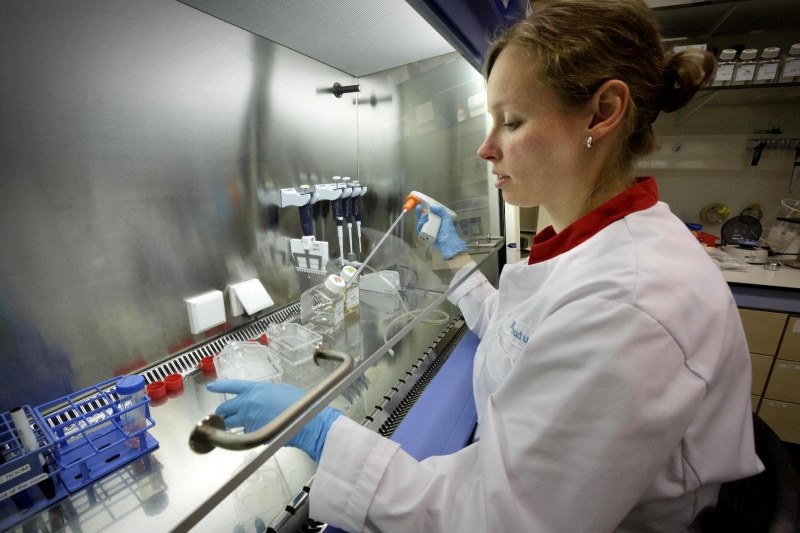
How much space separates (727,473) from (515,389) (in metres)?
0.38

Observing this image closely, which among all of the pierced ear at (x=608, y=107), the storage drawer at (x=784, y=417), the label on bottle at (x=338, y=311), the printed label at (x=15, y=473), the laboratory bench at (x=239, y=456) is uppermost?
the pierced ear at (x=608, y=107)

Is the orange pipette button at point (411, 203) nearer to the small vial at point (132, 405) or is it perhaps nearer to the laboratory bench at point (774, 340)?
the small vial at point (132, 405)

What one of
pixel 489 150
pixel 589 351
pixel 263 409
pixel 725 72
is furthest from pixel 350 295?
pixel 725 72

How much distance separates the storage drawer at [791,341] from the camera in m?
1.99

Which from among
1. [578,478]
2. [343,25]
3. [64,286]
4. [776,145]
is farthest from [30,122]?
[776,145]

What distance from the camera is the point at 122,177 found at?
0.84 m

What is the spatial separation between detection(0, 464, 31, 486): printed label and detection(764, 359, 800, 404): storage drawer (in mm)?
3109

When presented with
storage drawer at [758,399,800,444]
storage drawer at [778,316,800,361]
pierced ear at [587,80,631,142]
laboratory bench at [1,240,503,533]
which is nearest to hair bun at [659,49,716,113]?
pierced ear at [587,80,631,142]

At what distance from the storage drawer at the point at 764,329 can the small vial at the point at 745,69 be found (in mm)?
1394

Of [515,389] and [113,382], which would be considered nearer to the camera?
[515,389]

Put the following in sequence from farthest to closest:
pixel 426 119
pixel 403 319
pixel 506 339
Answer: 1. pixel 426 119
2. pixel 403 319
3. pixel 506 339

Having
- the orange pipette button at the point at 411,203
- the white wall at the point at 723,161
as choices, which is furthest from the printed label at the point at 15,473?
the white wall at the point at 723,161

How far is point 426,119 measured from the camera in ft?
5.25

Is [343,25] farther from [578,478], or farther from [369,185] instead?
[578,478]
